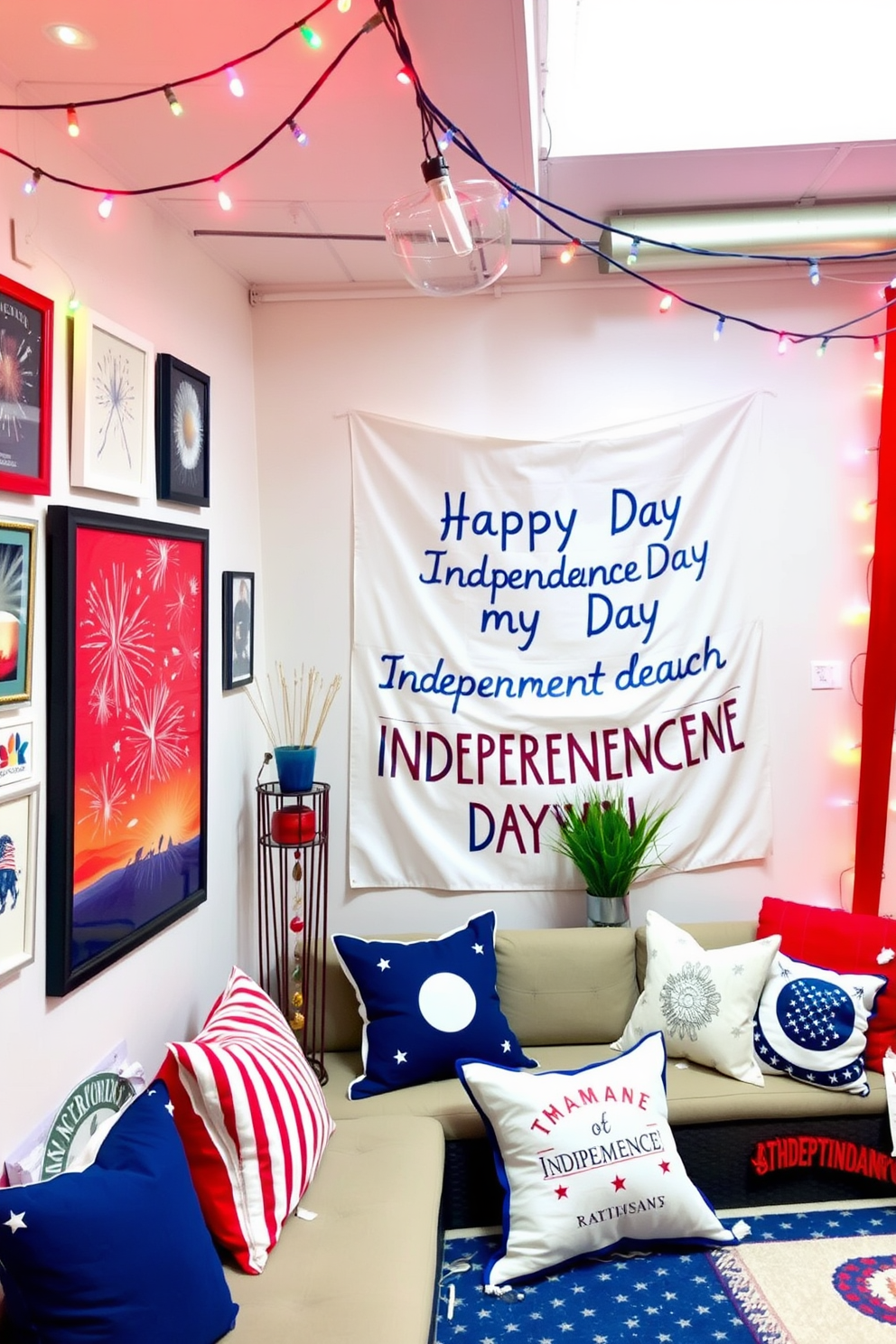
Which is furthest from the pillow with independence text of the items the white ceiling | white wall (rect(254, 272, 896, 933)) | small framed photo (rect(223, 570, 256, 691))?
the white ceiling

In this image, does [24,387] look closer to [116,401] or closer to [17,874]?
[116,401]

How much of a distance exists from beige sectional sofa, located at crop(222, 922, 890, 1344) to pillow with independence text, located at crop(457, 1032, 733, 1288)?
0.61 ft

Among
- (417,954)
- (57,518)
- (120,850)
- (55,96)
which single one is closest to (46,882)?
(120,850)

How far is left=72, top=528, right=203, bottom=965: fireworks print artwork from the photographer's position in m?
2.02

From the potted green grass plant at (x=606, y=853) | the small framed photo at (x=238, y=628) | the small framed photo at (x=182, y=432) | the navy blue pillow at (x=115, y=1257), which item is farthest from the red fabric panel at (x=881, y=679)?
the navy blue pillow at (x=115, y=1257)

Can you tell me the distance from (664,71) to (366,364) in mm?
1218

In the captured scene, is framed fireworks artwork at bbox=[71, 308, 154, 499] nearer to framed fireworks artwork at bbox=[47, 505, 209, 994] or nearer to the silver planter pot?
framed fireworks artwork at bbox=[47, 505, 209, 994]

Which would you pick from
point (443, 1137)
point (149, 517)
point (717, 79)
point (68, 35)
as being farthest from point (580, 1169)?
point (717, 79)

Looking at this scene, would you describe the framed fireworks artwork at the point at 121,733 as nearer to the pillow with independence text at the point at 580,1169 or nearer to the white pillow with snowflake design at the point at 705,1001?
the pillow with independence text at the point at 580,1169

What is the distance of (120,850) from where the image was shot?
218cm

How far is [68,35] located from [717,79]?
5.18 feet

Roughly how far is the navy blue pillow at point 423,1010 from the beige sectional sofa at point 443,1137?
0.07 metres

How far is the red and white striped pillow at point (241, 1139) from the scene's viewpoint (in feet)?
6.40

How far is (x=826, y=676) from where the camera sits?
3291 mm
